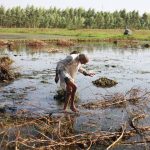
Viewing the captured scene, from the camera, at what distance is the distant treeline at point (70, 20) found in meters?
124

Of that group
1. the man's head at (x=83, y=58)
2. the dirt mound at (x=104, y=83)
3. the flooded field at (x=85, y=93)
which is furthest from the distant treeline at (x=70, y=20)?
the man's head at (x=83, y=58)

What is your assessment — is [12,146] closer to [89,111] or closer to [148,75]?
[89,111]

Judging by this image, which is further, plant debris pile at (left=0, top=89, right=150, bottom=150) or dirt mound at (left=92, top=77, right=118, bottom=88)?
dirt mound at (left=92, top=77, right=118, bottom=88)

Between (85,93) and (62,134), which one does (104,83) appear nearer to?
(85,93)

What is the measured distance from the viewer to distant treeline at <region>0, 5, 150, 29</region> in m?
124

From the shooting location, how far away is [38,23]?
126 m

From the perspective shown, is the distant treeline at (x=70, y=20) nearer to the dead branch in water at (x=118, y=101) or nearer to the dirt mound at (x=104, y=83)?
the dirt mound at (x=104, y=83)

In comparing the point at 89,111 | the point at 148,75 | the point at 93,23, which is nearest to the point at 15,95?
the point at 89,111

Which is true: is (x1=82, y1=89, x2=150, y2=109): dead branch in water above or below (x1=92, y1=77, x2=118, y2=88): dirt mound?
above

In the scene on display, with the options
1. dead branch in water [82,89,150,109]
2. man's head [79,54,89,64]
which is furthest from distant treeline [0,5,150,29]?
man's head [79,54,89,64]

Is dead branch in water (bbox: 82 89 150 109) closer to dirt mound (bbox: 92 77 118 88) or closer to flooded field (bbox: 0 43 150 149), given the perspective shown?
flooded field (bbox: 0 43 150 149)

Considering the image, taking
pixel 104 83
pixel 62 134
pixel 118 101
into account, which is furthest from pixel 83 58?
pixel 104 83

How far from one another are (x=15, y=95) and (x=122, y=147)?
23.4ft

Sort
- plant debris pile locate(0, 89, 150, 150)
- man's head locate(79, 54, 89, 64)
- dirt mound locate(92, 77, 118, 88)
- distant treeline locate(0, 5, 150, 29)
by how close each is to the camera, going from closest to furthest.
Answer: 1. plant debris pile locate(0, 89, 150, 150)
2. man's head locate(79, 54, 89, 64)
3. dirt mound locate(92, 77, 118, 88)
4. distant treeline locate(0, 5, 150, 29)
